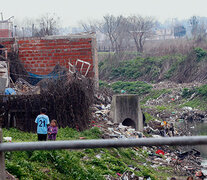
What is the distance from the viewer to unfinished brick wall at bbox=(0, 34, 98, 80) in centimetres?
1443

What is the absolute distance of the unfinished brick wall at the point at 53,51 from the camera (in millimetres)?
14430

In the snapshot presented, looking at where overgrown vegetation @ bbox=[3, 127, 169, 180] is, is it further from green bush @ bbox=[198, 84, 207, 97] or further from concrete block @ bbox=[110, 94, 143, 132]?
green bush @ bbox=[198, 84, 207, 97]

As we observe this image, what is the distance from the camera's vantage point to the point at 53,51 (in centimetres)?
1475

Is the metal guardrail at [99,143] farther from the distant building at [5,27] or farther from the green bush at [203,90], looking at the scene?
the distant building at [5,27]

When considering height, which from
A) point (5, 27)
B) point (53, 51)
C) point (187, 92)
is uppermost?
point (5, 27)

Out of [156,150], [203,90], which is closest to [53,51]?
[156,150]

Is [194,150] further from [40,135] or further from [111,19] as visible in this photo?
[111,19]

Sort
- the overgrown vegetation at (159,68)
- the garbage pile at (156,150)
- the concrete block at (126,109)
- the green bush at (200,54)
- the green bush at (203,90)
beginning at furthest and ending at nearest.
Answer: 1. the green bush at (200,54)
2. the overgrown vegetation at (159,68)
3. the green bush at (203,90)
4. the concrete block at (126,109)
5. the garbage pile at (156,150)

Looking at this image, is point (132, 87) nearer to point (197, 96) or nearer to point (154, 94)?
point (154, 94)

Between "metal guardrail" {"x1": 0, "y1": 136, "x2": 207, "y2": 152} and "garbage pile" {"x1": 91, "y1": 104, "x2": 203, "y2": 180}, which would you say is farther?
"garbage pile" {"x1": 91, "y1": 104, "x2": 203, "y2": 180}

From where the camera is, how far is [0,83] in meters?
13.0

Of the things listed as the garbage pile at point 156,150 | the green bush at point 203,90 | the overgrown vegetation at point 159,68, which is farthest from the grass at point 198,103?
the garbage pile at point 156,150

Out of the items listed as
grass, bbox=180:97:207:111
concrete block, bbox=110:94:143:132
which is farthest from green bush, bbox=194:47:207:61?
concrete block, bbox=110:94:143:132

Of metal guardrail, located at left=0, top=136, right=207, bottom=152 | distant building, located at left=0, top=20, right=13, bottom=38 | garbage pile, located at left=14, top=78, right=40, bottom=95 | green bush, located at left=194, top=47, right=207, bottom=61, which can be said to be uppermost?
distant building, located at left=0, top=20, right=13, bottom=38
